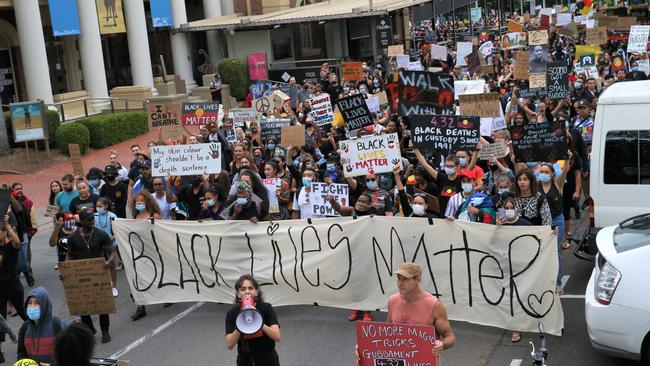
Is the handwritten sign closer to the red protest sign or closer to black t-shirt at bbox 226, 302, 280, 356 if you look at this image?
black t-shirt at bbox 226, 302, 280, 356

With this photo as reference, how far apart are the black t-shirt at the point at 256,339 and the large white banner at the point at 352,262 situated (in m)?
3.18

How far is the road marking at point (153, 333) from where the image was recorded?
9185mm

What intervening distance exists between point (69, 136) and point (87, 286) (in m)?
14.7

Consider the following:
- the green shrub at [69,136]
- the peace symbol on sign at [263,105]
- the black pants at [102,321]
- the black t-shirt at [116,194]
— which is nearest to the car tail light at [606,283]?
the black pants at [102,321]

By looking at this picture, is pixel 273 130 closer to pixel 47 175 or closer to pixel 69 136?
pixel 47 175

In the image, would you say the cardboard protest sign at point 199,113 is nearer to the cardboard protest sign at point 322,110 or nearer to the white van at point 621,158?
the cardboard protest sign at point 322,110

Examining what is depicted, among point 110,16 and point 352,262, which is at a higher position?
point 110,16

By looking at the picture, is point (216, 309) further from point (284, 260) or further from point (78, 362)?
point (78, 362)

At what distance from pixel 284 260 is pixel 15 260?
10.2 ft

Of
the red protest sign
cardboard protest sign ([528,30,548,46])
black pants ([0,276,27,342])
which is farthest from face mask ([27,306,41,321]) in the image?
cardboard protest sign ([528,30,548,46])

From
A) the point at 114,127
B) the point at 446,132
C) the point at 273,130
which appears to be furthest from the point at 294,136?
the point at 114,127

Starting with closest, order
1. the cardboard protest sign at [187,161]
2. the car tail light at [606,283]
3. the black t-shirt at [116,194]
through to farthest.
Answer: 1. the car tail light at [606,283]
2. the cardboard protest sign at [187,161]
3. the black t-shirt at [116,194]

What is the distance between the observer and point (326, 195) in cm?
1065

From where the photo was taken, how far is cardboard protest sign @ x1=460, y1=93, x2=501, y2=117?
45.1 ft
